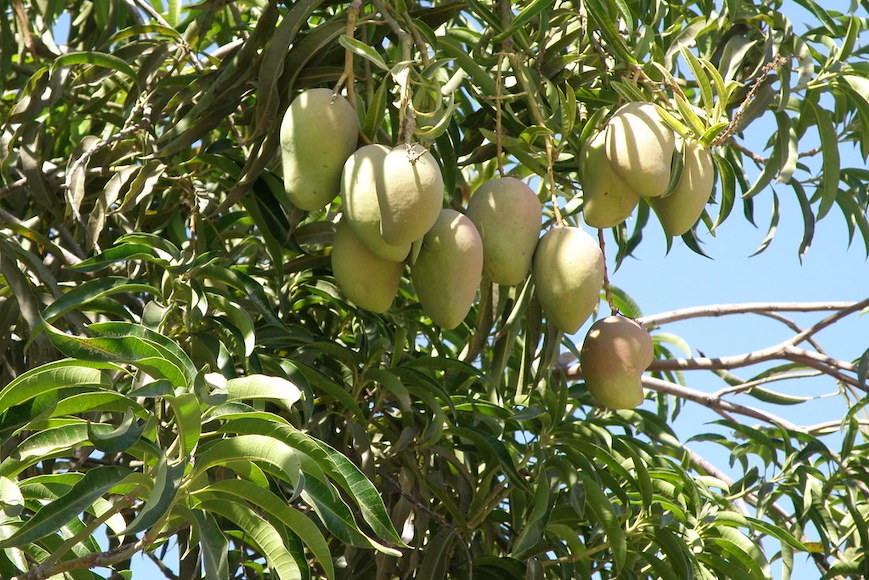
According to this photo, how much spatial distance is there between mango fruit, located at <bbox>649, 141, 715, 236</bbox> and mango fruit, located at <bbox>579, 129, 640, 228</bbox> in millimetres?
49

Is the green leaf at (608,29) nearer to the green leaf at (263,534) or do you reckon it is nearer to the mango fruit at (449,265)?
the mango fruit at (449,265)

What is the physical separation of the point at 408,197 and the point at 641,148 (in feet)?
1.11

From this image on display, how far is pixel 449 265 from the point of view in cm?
120

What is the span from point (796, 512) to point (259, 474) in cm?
142

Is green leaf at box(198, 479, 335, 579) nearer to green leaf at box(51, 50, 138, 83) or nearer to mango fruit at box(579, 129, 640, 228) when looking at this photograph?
mango fruit at box(579, 129, 640, 228)

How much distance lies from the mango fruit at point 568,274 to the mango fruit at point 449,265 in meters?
0.11

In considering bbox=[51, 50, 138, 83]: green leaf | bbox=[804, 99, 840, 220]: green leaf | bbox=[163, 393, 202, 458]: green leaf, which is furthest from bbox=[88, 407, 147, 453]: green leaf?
bbox=[804, 99, 840, 220]: green leaf

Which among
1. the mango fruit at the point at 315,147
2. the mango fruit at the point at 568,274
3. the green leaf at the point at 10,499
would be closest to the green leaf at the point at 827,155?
the mango fruit at the point at 568,274

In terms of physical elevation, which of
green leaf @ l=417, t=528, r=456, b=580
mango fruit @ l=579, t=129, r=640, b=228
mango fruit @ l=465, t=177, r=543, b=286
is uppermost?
mango fruit @ l=579, t=129, r=640, b=228

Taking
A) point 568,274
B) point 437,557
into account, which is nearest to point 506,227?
point 568,274

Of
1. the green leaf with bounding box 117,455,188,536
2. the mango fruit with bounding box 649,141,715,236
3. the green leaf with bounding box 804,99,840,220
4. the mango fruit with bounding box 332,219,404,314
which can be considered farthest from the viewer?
the green leaf with bounding box 804,99,840,220

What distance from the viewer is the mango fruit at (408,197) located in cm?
112

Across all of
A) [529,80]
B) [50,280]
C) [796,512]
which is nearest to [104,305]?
[50,280]

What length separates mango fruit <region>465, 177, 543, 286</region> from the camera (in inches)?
50.5
